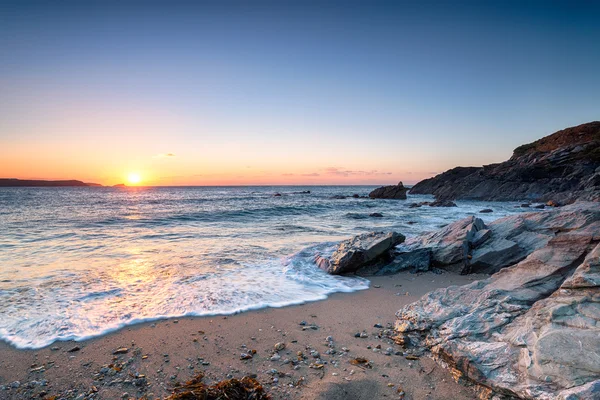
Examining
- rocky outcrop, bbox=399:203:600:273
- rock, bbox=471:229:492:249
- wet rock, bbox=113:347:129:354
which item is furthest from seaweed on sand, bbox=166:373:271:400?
rock, bbox=471:229:492:249

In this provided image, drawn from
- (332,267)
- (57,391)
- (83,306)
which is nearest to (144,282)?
(83,306)

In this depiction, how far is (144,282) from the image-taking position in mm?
9000

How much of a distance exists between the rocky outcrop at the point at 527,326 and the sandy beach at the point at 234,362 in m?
0.42

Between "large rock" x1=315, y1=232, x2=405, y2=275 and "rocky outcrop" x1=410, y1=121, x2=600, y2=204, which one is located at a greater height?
"rocky outcrop" x1=410, y1=121, x2=600, y2=204

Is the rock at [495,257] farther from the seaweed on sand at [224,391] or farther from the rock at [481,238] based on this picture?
the seaweed on sand at [224,391]

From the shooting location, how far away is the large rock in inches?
400

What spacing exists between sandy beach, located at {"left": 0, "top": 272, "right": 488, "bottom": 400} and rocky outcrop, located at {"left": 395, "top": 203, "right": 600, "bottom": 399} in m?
0.42

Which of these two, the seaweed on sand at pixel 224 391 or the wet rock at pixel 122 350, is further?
the wet rock at pixel 122 350

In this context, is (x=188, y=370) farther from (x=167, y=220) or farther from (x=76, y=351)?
(x=167, y=220)

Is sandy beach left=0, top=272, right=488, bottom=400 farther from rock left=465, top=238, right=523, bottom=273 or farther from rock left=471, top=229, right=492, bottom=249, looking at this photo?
rock left=471, top=229, right=492, bottom=249

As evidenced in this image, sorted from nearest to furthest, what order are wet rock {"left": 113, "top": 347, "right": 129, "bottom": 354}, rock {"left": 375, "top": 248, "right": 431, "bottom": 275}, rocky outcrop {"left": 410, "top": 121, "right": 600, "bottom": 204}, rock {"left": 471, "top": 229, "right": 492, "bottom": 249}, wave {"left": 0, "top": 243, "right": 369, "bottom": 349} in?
wet rock {"left": 113, "top": 347, "right": 129, "bottom": 354}, wave {"left": 0, "top": 243, "right": 369, "bottom": 349}, rock {"left": 375, "top": 248, "right": 431, "bottom": 275}, rock {"left": 471, "top": 229, "right": 492, "bottom": 249}, rocky outcrop {"left": 410, "top": 121, "right": 600, "bottom": 204}

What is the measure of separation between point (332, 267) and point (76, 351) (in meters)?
6.96

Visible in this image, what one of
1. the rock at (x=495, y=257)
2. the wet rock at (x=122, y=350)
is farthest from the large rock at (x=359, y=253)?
the wet rock at (x=122, y=350)

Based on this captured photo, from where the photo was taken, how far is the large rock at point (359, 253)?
10.2 meters
